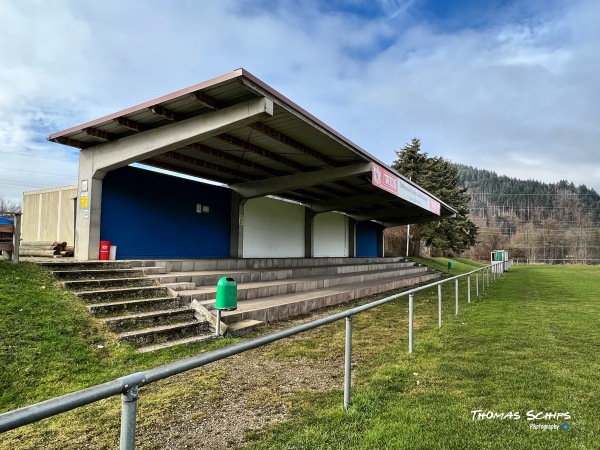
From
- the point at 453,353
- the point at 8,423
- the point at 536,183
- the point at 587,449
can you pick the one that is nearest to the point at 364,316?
the point at 453,353

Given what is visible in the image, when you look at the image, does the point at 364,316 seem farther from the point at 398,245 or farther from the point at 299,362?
the point at 398,245

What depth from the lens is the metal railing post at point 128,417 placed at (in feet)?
5.13

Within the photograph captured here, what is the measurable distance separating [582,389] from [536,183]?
11382 centimetres

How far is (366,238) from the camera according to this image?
26.5 m

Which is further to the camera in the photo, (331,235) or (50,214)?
(331,235)

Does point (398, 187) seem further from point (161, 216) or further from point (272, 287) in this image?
point (161, 216)

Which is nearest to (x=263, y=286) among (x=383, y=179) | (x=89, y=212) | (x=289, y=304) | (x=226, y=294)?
(x=289, y=304)

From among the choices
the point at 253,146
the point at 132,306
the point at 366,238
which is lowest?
the point at 132,306

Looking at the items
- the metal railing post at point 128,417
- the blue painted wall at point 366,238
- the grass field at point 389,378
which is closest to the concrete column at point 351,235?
the blue painted wall at point 366,238

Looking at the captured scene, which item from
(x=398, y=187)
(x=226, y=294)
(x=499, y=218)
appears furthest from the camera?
(x=499, y=218)

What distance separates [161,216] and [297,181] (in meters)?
4.62

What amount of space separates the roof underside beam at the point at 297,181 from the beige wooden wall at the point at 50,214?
5.45 m

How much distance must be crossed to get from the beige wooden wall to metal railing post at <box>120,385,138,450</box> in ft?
38.8

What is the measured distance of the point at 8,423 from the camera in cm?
115
